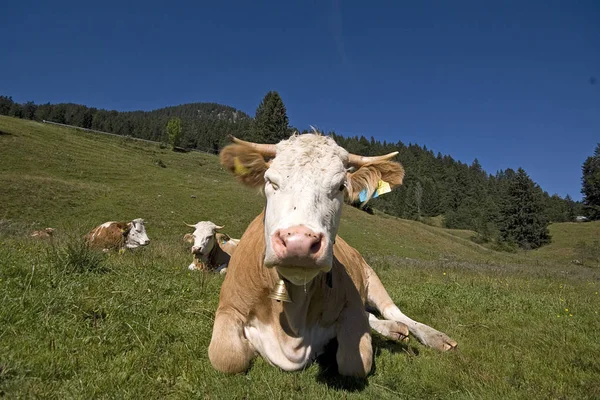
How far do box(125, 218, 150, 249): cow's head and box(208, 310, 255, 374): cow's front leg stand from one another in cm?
961

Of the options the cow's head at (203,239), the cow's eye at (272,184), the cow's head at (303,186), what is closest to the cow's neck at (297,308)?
the cow's head at (303,186)

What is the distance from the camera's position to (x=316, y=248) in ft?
7.81

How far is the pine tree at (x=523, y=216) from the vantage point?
5634 cm

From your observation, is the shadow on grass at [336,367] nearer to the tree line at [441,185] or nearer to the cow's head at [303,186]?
the cow's head at [303,186]

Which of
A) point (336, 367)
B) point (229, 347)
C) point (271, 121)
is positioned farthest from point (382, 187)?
point (271, 121)

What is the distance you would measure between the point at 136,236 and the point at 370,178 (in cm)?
1075

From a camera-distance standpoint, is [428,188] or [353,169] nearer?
[353,169]

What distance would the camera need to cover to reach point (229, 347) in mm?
3180

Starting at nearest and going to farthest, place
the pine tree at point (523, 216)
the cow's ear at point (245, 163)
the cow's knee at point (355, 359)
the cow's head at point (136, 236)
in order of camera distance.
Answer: the cow's knee at point (355, 359) < the cow's ear at point (245, 163) < the cow's head at point (136, 236) < the pine tree at point (523, 216)

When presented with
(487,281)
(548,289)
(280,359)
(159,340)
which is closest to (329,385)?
(280,359)

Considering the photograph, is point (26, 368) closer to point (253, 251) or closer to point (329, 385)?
point (253, 251)

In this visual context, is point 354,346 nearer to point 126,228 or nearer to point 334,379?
point 334,379

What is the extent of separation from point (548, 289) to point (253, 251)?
886cm

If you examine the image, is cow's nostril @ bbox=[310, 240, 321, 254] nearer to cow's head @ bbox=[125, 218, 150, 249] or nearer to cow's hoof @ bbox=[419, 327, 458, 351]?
cow's hoof @ bbox=[419, 327, 458, 351]
